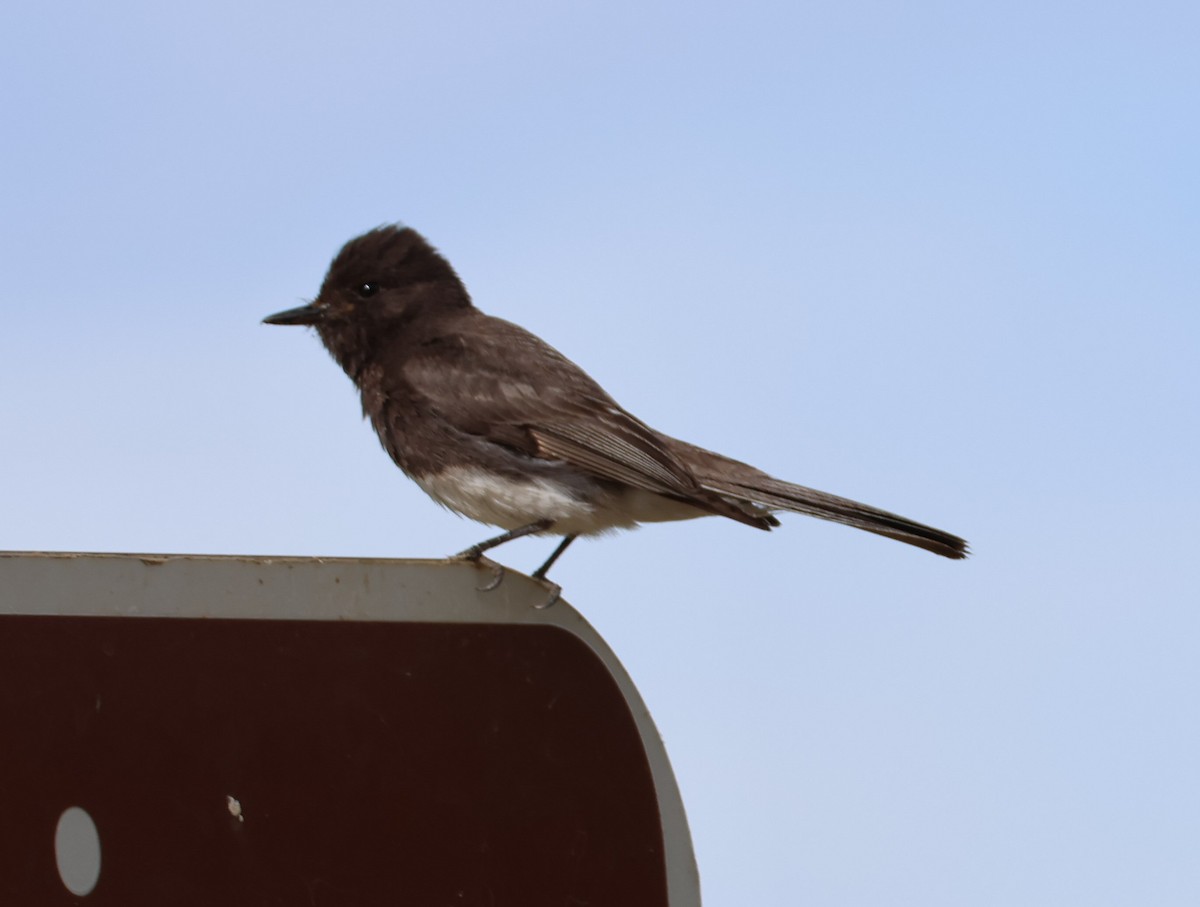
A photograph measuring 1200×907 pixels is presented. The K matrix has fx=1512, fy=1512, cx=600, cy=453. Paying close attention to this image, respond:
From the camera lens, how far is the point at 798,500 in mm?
4934

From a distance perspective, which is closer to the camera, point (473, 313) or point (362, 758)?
point (362, 758)

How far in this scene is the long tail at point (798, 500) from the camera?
4.46 metres

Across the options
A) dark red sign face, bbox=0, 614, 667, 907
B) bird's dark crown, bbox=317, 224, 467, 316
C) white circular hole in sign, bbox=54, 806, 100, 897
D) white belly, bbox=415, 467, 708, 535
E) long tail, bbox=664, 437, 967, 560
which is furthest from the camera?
bird's dark crown, bbox=317, 224, 467, 316

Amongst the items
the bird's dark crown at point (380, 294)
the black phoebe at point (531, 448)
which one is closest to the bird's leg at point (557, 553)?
the black phoebe at point (531, 448)

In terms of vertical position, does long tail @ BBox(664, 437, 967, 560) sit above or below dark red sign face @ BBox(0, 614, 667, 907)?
above

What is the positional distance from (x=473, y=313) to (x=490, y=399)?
0.91 metres

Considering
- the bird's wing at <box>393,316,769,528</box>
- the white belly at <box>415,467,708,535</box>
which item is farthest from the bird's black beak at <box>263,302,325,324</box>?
the white belly at <box>415,467,708,535</box>

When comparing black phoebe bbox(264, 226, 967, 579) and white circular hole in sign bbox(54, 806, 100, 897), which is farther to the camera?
black phoebe bbox(264, 226, 967, 579)

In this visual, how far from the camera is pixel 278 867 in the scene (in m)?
2.55

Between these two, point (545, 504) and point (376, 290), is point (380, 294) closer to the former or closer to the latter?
point (376, 290)

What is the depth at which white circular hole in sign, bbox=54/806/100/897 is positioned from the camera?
261 centimetres

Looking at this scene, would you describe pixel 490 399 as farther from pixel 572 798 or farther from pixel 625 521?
pixel 572 798

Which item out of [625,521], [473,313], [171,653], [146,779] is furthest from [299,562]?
[473,313]

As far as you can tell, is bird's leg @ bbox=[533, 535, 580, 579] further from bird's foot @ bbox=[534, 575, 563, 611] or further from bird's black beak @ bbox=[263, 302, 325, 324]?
bird's foot @ bbox=[534, 575, 563, 611]
